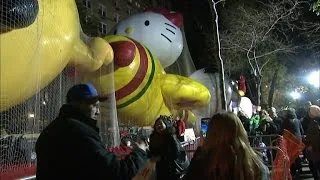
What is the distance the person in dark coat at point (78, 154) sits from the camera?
2891 mm

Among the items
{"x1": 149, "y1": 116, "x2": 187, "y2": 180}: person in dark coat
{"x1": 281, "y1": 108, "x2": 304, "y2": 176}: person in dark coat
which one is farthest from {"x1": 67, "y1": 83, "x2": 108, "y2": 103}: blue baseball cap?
Answer: {"x1": 281, "y1": 108, "x2": 304, "y2": 176}: person in dark coat

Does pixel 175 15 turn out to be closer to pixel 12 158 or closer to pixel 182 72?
pixel 182 72

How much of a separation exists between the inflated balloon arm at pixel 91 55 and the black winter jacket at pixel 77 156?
3.87 m

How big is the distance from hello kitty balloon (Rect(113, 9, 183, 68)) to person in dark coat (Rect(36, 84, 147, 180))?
7.51m

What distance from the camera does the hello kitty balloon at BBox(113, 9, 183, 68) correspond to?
10.5 metres

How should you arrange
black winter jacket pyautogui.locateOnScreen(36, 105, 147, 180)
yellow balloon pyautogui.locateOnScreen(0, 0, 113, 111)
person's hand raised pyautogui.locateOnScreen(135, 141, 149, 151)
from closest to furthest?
black winter jacket pyautogui.locateOnScreen(36, 105, 147, 180)
person's hand raised pyautogui.locateOnScreen(135, 141, 149, 151)
yellow balloon pyautogui.locateOnScreen(0, 0, 113, 111)

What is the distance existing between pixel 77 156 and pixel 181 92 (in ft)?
24.9

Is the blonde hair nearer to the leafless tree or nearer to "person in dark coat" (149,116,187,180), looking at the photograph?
"person in dark coat" (149,116,187,180)

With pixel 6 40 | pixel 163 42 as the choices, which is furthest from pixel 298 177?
pixel 6 40

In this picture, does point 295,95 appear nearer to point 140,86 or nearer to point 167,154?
point 140,86

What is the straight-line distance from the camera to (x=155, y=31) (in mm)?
10539

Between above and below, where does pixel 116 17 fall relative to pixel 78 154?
above

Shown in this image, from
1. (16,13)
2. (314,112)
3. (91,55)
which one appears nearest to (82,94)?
(16,13)

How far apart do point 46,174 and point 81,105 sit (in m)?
0.50
